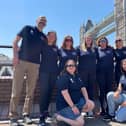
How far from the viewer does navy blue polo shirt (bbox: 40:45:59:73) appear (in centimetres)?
462

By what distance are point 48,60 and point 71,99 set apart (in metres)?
0.79

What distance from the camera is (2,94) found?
5305mm

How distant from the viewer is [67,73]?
4.42 metres

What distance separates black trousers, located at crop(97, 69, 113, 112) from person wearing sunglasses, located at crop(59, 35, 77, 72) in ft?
1.97

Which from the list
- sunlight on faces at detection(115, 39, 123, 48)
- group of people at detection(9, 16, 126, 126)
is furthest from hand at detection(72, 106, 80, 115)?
sunlight on faces at detection(115, 39, 123, 48)

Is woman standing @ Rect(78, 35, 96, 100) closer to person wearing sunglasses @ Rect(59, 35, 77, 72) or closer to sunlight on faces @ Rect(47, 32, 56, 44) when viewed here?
person wearing sunglasses @ Rect(59, 35, 77, 72)

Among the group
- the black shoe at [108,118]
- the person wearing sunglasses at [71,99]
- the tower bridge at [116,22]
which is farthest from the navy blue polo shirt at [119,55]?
the tower bridge at [116,22]

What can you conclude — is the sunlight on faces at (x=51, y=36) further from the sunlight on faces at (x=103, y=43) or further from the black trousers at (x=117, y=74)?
the black trousers at (x=117, y=74)

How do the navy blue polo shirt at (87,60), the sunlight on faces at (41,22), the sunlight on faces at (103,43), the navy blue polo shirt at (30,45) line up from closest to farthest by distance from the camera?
the navy blue polo shirt at (30,45) < the sunlight on faces at (41,22) < the navy blue polo shirt at (87,60) < the sunlight on faces at (103,43)

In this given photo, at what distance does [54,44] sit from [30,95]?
37.0 inches

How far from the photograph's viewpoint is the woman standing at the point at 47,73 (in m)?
4.60

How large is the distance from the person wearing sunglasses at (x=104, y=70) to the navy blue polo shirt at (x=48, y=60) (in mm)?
887

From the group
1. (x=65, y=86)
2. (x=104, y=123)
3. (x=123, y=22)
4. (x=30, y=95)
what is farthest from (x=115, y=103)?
(x=123, y=22)

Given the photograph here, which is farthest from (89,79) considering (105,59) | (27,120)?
(27,120)
